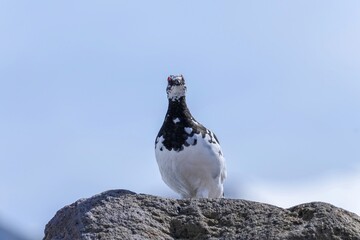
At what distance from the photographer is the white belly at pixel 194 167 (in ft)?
31.3

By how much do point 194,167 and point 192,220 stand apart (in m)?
1.70

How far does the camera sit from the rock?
A: 7.68m

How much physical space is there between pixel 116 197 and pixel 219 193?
6.84ft

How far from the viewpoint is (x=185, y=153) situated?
955cm

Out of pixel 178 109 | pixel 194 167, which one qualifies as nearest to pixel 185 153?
pixel 194 167

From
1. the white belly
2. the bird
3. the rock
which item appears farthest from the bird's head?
the rock

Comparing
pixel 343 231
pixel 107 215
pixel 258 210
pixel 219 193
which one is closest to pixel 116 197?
pixel 107 215

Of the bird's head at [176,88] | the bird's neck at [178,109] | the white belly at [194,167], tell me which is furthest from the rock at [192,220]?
the bird's head at [176,88]

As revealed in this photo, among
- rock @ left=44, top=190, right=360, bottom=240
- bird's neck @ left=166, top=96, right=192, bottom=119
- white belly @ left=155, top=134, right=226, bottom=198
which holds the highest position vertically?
bird's neck @ left=166, top=96, right=192, bottom=119

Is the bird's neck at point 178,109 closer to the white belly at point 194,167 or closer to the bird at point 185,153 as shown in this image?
the bird at point 185,153

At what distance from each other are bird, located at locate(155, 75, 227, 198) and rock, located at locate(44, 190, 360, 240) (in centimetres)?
145

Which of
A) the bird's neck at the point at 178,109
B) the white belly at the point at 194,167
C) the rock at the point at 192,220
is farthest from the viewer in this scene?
the bird's neck at the point at 178,109

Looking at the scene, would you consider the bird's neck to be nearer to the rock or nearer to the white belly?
the white belly

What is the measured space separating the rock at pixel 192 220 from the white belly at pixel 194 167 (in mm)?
1434
